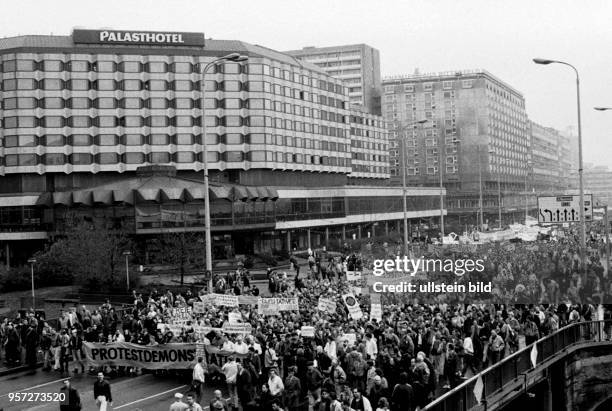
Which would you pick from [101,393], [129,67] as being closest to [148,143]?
[129,67]

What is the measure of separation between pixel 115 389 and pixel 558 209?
1627cm

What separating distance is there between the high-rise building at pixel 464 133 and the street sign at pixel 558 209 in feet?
279

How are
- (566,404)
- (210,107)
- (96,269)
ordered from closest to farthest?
(566,404)
(96,269)
(210,107)

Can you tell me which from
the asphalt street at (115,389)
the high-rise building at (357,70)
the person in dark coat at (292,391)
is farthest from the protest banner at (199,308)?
the high-rise building at (357,70)

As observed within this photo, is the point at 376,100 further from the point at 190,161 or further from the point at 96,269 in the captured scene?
the point at 96,269

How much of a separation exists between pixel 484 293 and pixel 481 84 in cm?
9558

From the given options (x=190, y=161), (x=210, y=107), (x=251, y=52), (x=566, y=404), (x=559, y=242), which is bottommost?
(x=566, y=404)

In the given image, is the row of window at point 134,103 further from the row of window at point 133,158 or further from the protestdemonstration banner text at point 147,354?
the protestdemonstration banner text at point 147,354

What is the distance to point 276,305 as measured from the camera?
1060 inches

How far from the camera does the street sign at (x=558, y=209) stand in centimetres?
2748

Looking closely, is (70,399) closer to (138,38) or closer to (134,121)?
(134,121)

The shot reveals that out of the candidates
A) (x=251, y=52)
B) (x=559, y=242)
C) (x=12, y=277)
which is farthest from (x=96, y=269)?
(x=251, y=52)

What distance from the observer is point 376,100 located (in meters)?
164

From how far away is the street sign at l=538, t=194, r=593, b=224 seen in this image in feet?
90.2
